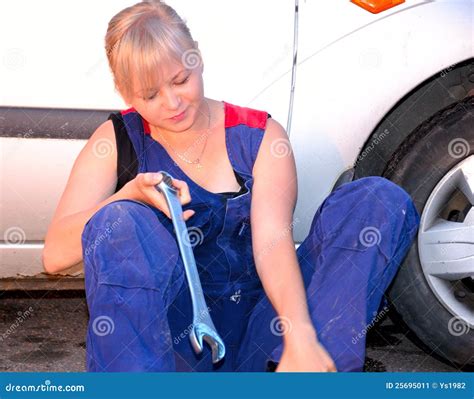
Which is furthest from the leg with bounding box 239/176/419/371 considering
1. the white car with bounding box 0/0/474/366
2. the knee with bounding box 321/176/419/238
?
the white car with bounding box 0/0/474/366

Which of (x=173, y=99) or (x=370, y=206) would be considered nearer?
(x=370, y=206)

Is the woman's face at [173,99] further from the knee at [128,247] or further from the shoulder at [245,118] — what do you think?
the knee at [128,247]

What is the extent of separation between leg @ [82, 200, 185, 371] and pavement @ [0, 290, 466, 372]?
3.52ft

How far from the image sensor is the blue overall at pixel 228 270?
6.57 ft

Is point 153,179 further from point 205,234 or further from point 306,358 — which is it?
point 306,358

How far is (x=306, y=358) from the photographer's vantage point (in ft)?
6.67

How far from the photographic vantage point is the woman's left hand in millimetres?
2035

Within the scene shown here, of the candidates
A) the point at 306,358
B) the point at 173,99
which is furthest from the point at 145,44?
the point at 306,358

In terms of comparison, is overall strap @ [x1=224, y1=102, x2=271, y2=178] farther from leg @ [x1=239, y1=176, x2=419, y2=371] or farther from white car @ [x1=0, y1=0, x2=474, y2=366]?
white car @ [x1=0, y1=0, x2=474, y2=366]

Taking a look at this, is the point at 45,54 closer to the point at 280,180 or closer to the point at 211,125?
the point at 211,125

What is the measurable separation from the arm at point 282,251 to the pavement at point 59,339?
0.83 meters

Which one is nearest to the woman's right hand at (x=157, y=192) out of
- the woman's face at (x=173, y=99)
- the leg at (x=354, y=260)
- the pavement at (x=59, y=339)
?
the woman's face at (x=173, y=99)

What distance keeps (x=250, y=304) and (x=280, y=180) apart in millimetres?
297

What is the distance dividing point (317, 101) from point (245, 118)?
0.47 m
